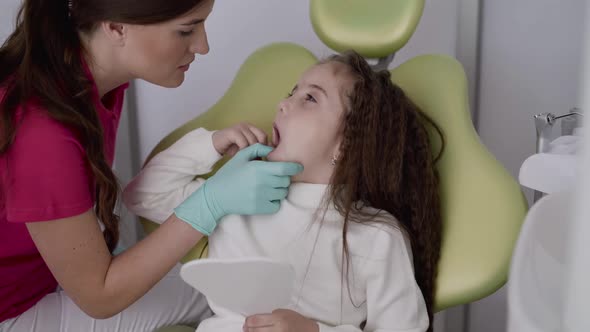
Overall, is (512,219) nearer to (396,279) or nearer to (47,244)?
(396,279)

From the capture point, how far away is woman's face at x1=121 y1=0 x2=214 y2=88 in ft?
3.87

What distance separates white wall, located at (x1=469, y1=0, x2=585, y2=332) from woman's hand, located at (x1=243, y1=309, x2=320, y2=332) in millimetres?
855

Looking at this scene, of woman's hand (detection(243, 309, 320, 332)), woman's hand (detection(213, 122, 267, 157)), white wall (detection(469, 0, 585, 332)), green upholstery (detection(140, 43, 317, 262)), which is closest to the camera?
woman's hand (detection(243, 309, 320, 332))

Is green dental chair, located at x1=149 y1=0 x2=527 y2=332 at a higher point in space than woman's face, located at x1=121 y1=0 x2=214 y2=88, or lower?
lower

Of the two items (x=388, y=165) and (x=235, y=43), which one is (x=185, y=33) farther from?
(x=235, y=43)

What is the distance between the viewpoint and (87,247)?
1.13m

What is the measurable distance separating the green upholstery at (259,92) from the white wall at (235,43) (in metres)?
0.36

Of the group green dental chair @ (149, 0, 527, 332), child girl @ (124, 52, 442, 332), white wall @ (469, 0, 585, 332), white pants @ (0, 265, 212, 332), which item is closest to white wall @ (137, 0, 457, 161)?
white wall @ (469, 0, 585, 332)

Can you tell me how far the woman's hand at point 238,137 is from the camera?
1.28m

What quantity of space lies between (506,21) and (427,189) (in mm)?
638

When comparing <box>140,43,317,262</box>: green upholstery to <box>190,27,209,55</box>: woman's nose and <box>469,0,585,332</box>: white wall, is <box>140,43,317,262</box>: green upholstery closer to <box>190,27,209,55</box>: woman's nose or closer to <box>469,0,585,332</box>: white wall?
<box>190,27,209,55</box>: woman's nose

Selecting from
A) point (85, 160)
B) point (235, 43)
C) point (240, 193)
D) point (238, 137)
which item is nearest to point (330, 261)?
point (240, 193)

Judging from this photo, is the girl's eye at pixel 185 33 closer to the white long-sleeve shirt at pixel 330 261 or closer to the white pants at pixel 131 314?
the white long-sleeve shirt at pixel 330 261

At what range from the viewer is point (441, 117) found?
123 centimetres
